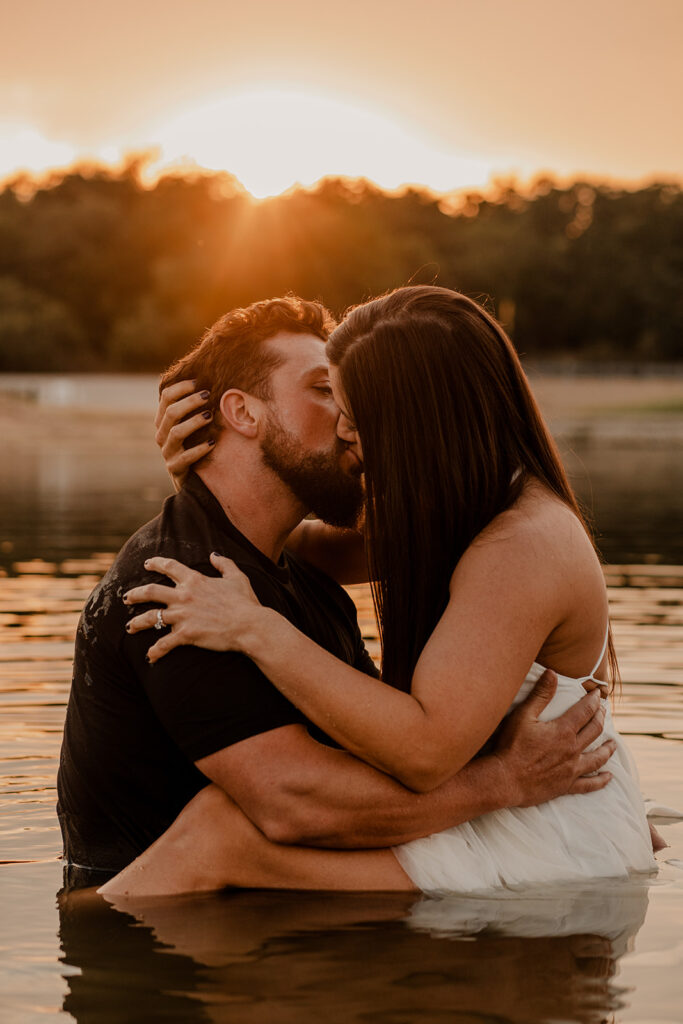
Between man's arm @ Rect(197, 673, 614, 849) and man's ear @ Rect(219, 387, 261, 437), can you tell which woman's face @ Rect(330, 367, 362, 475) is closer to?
man's ear @ Rect(219, 387, 261, 437)

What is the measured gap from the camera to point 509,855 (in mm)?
3957

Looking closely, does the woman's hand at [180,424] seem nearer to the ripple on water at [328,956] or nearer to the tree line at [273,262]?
the ripple on water at [328,956]

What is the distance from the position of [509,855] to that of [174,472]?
55.8 inches

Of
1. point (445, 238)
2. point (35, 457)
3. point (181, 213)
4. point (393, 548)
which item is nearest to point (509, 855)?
point (393, 548)

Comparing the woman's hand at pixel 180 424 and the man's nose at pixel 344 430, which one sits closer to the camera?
the man's nose at pixel 344 430

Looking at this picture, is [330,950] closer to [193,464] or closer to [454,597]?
[454,597]

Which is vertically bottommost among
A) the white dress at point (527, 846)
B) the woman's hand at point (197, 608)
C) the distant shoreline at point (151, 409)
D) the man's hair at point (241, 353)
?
the distant shoreline at point (151, 409)

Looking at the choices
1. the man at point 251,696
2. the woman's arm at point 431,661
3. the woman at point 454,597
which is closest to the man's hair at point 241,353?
the man at point 251,696

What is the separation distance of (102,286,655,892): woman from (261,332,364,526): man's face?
165 millimetres

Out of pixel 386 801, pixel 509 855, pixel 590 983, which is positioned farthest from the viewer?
pixel 509 855

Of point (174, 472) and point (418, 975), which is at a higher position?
point (174, 472)

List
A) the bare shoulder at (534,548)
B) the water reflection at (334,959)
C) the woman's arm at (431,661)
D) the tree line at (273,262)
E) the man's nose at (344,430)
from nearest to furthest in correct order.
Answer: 1. the water reflection at (334,959)
2. the woman's arm at (431,661)
3. the bare shoulder at (534,548)
4. the man's nose at (344,430)
5. the tree line at (273,262)

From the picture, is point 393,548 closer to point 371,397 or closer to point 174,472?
point 371,397

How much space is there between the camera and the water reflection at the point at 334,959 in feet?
10.8
